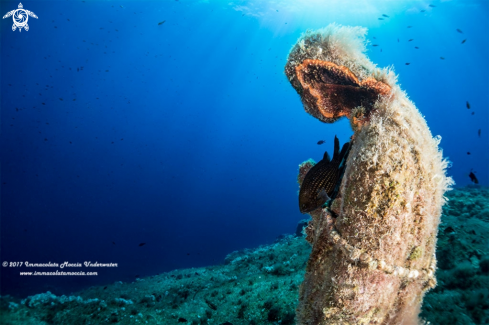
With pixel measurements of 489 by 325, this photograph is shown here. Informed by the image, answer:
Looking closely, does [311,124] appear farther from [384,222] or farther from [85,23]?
[384,222]

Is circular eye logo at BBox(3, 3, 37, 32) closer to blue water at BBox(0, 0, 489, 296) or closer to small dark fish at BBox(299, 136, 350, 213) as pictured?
blue water at BBox(0, 0, 489, 296)

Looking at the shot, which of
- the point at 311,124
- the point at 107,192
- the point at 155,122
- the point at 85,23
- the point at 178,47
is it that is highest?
the point at 155,122

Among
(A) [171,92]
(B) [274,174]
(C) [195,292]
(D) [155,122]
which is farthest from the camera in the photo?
(B) [274,174]

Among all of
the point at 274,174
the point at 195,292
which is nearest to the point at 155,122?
the point at 274,174

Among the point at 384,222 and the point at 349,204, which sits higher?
the point at 349,204

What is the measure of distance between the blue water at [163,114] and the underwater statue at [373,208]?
11620 mm

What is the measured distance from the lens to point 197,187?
360 feet

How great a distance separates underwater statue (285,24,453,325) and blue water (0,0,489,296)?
1162 centimetres

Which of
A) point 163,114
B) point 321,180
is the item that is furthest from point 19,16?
point 163,114

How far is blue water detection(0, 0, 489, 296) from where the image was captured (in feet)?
127

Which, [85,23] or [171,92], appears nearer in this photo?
[85,23]

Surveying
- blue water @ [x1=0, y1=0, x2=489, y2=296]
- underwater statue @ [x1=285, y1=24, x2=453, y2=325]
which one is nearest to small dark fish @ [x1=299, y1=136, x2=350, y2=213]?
underwater statue @ [x1=285, y1=24, x2=453, y2=325]

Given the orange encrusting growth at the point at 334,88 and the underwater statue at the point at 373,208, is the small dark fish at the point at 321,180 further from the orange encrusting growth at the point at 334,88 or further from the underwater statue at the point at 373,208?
the orange encrusting growth at the point at 334,88

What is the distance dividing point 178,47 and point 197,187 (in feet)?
216
